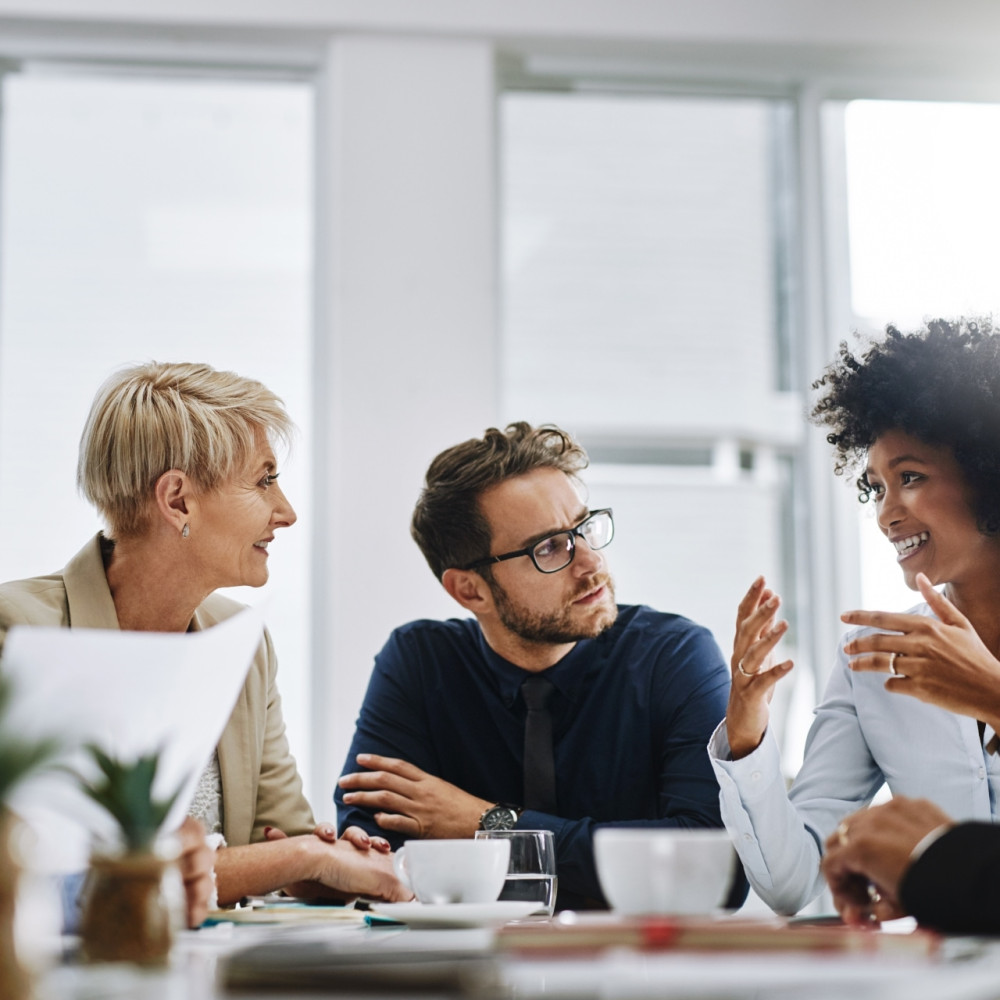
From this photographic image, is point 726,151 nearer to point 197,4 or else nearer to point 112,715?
point 197,4

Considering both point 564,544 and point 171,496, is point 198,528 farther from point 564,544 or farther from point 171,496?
point 564,544

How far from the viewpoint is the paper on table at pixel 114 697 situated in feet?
3.12

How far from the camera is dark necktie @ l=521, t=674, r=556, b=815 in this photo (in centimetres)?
210

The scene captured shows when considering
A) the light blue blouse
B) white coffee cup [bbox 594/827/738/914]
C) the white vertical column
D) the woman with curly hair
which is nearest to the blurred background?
the white vertical column

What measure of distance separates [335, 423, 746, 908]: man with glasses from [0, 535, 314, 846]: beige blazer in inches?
4.7

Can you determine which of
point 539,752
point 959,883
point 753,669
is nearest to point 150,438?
point 539,752

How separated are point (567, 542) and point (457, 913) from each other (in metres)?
1.17

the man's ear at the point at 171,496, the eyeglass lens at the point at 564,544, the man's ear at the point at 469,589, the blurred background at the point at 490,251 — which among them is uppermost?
the blurred background at the point at 490,251

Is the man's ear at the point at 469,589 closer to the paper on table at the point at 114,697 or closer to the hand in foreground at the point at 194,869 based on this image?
the hand in foreground at the point at 194,869

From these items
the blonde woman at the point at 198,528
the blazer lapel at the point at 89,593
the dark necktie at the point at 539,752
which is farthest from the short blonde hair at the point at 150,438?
the dark necktie at the point at 539,752

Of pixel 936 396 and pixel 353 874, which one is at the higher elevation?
pixel 936 396

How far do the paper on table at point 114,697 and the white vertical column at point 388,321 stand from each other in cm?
199

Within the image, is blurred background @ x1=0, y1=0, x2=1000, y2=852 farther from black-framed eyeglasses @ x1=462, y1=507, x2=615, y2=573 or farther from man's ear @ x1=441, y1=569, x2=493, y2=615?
black-framed eyeglasses @ x1=462, y1=507, x2=615, y2=573

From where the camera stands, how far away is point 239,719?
213 centimetres
